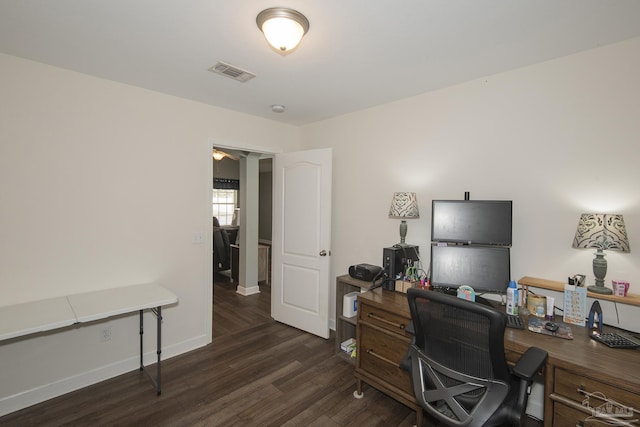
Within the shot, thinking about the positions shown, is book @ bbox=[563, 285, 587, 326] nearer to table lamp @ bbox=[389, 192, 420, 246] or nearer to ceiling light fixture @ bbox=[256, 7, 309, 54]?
table lamp @ bbox=[389, 192, 420, 246]

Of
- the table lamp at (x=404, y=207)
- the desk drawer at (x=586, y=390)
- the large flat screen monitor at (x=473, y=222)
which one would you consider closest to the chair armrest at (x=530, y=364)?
the desk drawer at (x=586, y=390)

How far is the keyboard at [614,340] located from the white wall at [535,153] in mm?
303

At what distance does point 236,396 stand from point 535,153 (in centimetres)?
285

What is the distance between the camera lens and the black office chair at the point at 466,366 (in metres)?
1.28

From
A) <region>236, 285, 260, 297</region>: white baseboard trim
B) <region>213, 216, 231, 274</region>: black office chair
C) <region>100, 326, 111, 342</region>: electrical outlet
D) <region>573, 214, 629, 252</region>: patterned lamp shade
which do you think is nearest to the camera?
<region>573, 214, 629, 252</region>: patterned lamp shade

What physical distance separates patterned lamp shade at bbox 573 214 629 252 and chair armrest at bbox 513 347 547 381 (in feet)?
2.54

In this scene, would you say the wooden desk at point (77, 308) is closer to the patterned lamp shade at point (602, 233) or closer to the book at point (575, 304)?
the book at point (575, 304)

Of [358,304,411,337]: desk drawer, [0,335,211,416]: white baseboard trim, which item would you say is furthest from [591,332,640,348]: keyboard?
[0,335,211,416]: white baseboard trim

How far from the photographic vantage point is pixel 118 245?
2.53 m

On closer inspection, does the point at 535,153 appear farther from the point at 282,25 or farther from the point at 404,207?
the point at 282,25

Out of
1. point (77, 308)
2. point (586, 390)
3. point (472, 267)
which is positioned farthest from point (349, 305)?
point (77, 308)

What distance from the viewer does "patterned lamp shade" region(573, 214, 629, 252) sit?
5.44ft

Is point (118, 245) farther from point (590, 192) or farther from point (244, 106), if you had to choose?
point (590, 192)

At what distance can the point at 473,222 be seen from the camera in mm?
2182
